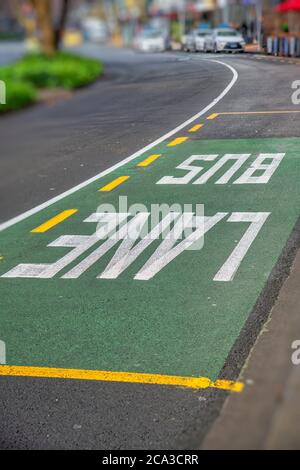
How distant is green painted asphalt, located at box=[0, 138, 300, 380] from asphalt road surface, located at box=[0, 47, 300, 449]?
0.8 inches

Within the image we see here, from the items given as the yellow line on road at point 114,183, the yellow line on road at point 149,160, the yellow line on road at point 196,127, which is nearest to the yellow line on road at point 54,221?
the yellow line on road at point 114,183

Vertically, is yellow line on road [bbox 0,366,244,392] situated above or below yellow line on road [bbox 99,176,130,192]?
below

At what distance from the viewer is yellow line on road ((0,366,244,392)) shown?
5477mm

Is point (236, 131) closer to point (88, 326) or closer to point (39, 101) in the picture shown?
point (88, 326)

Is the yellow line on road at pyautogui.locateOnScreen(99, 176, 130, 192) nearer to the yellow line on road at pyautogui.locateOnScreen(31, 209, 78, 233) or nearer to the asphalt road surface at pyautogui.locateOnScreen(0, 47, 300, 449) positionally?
the asphalt road surface at pyautogui.locateOnScreen(0, 47, 300, 449)

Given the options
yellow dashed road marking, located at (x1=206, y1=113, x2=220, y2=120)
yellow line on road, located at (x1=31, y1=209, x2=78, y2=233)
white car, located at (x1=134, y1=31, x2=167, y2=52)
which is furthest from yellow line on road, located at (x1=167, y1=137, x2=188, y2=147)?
yellow line on road, located at (x1=31, y1=209, x2=78, y2=233)

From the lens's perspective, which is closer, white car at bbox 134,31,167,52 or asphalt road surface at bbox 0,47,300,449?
asphalt road surface at bbox 0,47,300,449

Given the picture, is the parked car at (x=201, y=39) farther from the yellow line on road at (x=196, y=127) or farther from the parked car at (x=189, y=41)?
the yellow line on road at (x=196, y=127)

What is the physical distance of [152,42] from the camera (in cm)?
1316

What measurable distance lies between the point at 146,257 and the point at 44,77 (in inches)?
718

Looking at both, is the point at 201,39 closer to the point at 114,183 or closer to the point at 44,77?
the point at 114,183

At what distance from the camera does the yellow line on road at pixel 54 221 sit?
9.93m

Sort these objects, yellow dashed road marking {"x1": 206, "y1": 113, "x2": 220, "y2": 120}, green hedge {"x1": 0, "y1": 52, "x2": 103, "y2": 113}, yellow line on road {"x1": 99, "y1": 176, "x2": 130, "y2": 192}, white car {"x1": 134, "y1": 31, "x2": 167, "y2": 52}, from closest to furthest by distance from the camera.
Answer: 1. yellow line on road {"x1": 99, "y1": 176, "x2": 130, "y2": 192}
2. yellow dashed road marking {"x1": 206, "y1": 113, "x2": 220, "y2": 120}
3. white car {"x1": 134, "y1": 31, "x2": 167, "y2": 52}
4. green hedge {"x1": 0, "y1": 52, "x2": 103, "y2": 113}
